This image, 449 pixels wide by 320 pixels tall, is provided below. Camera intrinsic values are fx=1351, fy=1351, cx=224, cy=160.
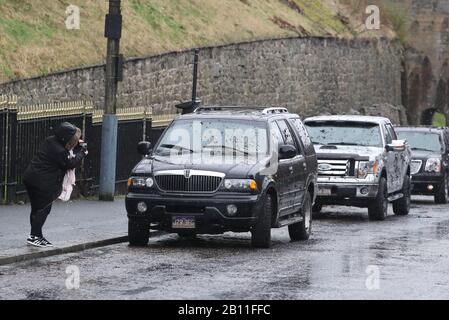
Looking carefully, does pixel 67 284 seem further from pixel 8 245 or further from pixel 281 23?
pixel 281 23

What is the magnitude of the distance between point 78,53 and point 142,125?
19.2 ft

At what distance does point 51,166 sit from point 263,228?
3.04 metres

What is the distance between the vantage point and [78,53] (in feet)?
121

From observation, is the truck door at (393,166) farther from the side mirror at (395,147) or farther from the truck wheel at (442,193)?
the truck wheel at (442,193)

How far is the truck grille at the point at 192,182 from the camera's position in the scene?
18.1 m

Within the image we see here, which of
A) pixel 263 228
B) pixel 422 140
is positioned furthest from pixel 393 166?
pixel 263 228

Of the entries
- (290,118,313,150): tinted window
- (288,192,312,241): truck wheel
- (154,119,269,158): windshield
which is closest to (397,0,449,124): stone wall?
(290,118,313,150): tinted window

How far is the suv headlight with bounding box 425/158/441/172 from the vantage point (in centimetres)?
3316

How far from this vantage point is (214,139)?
19328 mm

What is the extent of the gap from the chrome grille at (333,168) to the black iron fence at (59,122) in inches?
213

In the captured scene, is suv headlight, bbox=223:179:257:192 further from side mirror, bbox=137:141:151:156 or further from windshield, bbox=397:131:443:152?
windshield, bbox=397:131:443:152
